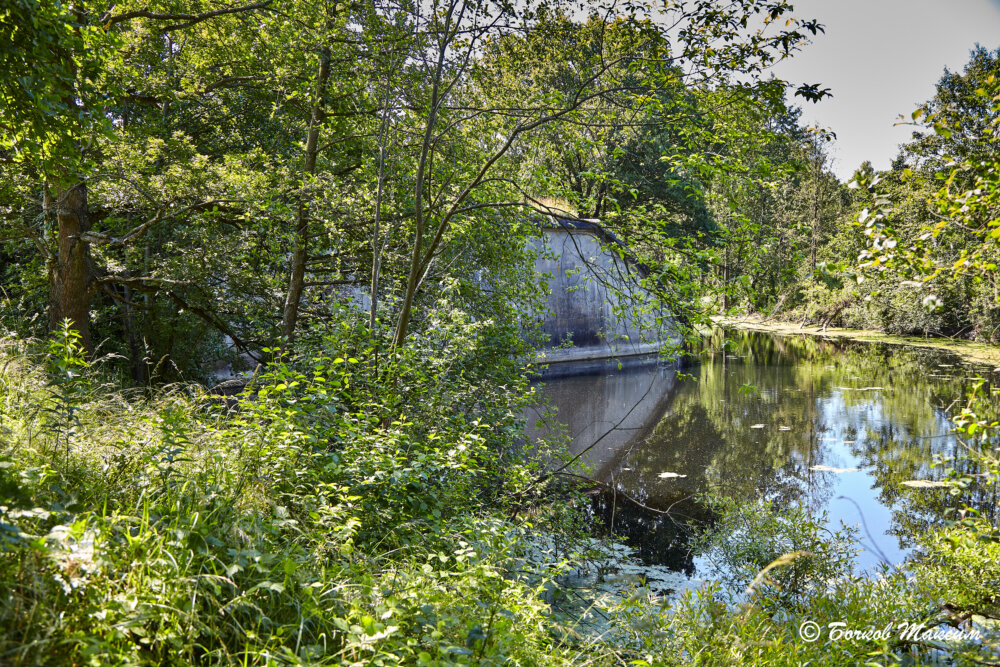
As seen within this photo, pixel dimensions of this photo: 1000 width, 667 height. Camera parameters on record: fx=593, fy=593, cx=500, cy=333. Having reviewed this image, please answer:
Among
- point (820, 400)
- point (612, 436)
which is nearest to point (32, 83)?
point (612, 436)

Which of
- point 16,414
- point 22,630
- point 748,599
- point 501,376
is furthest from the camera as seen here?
point 501,376

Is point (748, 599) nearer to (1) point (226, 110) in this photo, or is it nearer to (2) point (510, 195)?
(2) point (510, 195)

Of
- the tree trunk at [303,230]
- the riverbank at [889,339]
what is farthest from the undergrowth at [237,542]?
the riverbank at [889,339]

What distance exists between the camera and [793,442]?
40.7 feet

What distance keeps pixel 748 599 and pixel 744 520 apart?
159cm

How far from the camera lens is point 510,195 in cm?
782

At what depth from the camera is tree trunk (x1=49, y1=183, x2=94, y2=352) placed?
26.9ft

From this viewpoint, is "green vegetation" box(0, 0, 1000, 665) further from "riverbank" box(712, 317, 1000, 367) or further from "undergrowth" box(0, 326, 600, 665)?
"riverbank" box(712, 317, 1000, 367)

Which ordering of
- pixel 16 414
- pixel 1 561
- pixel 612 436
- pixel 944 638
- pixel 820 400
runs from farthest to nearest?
pixel 820 400 → pixel 612 436 → pixel 944 638 → pixel 16 414 → pixel 1 561

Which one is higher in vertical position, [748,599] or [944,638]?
[944,638]

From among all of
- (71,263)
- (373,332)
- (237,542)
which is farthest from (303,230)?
(237,542)

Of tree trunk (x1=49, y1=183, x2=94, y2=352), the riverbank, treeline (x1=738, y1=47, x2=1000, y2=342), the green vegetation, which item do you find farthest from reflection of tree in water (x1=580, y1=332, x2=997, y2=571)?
tree trunk (x1=49, y1=183, x2=94, y2=352)

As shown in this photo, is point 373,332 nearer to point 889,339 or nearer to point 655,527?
point 655,527

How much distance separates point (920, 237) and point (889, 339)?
30029mm
